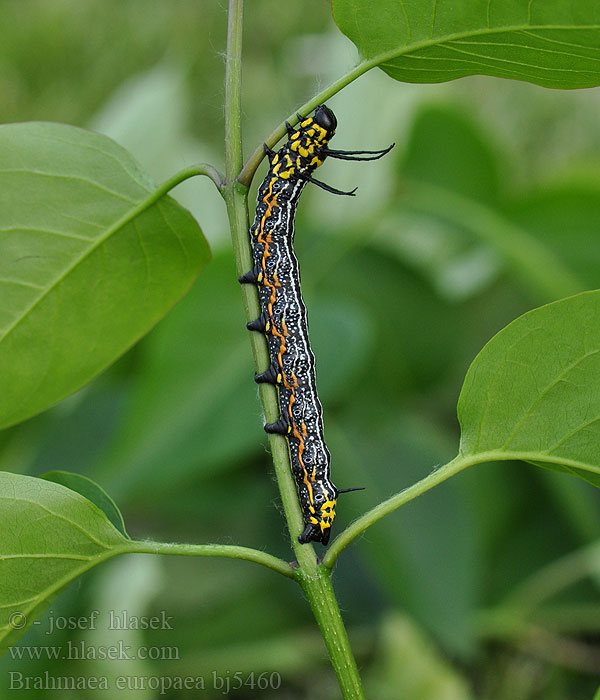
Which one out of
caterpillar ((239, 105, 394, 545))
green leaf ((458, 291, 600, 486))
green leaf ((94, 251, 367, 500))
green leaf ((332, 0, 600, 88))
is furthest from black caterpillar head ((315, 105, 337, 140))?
green leaf ((94, 251, 367, 500))

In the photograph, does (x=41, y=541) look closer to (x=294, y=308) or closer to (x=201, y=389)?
(x=294, y=308)

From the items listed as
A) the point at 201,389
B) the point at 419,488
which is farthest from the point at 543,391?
the point at 201,389

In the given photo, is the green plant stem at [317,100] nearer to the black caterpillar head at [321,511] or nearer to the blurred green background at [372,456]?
the black caterpillar head at [321,511]

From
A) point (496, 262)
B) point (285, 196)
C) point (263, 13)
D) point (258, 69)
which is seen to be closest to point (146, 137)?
point (496, 262)

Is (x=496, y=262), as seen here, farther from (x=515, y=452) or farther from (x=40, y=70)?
(x=40, y=70)

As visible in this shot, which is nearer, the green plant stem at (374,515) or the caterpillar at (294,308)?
the green plant stem at (374,515)

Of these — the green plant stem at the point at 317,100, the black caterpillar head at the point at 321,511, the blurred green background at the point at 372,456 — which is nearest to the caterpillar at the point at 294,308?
the black caterpillar head at the point at 321,511

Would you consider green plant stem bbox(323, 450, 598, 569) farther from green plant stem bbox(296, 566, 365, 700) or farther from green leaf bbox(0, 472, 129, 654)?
green leaf bbox(0, 472, 129, 654)
